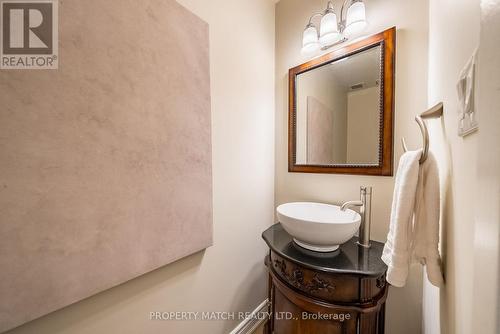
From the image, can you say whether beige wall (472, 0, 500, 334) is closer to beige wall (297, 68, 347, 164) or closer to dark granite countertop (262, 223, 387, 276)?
dark granite countertop (262, 223, 387, 276)

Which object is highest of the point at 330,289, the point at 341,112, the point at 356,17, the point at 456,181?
the point at 356,17

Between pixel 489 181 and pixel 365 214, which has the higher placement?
pixel 489 181

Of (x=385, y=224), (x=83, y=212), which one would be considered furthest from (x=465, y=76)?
(x=83, y=212)

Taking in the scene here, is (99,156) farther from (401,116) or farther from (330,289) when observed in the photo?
(401,116)

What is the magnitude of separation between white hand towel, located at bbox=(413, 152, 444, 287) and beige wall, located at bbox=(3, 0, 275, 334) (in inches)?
34.6

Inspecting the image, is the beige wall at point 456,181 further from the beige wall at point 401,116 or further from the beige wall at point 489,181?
the beige wall at point 401,116

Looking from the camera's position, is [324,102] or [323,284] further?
[324,102]

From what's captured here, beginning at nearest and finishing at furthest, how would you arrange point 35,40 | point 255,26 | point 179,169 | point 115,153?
point 35,40
point 115,153
point 179,169
point 255,26

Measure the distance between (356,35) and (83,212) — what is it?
5.13 feet

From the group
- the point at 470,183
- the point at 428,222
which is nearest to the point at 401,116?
the point at 428,222

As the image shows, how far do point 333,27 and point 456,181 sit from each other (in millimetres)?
1057

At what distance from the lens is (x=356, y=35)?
107 centimetres

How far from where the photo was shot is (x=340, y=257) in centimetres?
84

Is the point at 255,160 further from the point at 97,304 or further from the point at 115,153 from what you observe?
the point at 97,304
